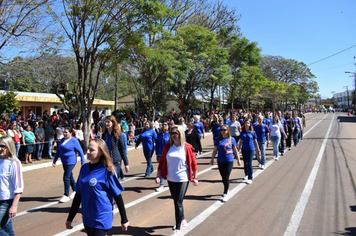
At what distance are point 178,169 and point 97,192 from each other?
180 cm

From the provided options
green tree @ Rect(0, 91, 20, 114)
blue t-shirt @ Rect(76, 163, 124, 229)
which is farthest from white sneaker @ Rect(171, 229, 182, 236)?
green tree @ Rect(0, 91, 20, 114)

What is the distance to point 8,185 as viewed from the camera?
3734 millimetres

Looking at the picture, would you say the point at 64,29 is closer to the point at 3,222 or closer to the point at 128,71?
the point at 128,71

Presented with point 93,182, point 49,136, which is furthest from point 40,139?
point 93,182

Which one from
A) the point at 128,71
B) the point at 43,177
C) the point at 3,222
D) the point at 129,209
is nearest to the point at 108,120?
the point at 129,209

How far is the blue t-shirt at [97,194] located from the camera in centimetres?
315

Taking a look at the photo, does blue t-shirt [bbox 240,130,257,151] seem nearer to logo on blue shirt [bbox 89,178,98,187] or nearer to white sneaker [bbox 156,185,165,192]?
white sneaker [bbox 156,185,165,192]

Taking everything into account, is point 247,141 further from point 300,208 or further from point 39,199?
point 39,199

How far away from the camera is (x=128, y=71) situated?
20.5 m

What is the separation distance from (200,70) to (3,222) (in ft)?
71.3

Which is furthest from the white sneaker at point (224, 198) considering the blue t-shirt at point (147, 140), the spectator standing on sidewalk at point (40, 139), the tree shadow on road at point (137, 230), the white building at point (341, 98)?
the white building at point (341, 98)

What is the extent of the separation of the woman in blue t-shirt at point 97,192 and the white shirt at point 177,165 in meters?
1.52

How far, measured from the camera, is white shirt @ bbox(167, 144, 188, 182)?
15.5 ft

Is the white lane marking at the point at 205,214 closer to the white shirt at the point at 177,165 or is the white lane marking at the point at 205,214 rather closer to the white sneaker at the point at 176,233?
the white sneaker at the point at 176,233
